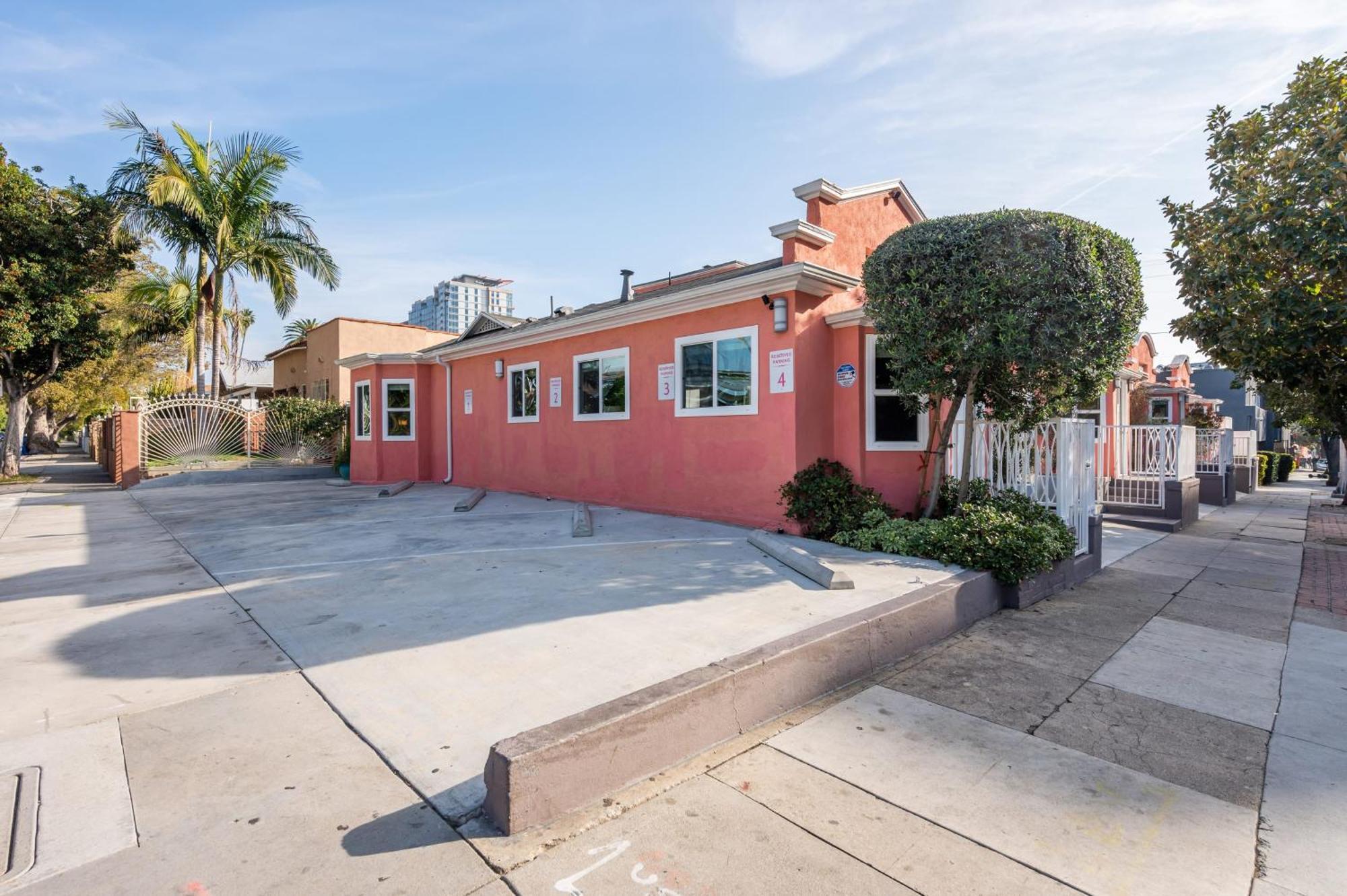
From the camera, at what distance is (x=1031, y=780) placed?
2.79m

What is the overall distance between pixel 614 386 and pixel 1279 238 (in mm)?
8513

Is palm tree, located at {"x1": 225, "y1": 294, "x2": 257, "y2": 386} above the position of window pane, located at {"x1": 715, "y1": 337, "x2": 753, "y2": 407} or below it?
above

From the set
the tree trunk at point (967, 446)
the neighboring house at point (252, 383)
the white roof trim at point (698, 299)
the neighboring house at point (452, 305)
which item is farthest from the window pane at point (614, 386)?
the neighboring house at point (452, 305)

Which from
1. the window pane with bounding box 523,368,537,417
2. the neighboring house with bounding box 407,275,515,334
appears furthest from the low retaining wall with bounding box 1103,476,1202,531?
the neighboring house with bounding box 407,275,515,334

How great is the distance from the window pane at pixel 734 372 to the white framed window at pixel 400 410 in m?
9.23

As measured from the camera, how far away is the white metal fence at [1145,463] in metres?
10.8

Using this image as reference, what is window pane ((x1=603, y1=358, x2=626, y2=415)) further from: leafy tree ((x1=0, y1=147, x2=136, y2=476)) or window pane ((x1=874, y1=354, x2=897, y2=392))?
leafy tree ((x1=0, y1=147, x2=136, y2=476))

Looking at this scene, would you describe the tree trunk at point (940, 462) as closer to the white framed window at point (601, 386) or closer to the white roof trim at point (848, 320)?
the white roof trim at point (848, 320)

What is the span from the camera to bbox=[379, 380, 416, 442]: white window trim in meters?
15.0

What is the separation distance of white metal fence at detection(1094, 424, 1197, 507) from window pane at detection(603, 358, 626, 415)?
749cm

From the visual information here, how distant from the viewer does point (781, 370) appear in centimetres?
776

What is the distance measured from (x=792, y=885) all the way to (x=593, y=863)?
2.17 ft

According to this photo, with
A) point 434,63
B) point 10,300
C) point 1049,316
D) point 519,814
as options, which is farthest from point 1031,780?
point 10,300

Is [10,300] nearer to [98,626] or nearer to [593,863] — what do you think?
[98,626]
